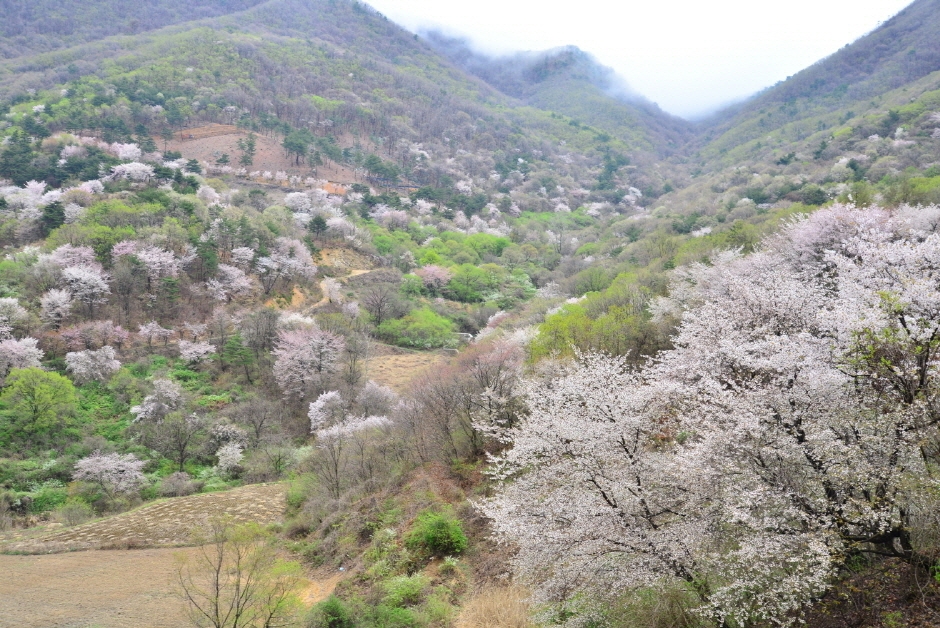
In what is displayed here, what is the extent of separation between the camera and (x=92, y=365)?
92.4 ft

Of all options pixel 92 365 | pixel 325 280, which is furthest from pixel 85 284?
pixel 325 280

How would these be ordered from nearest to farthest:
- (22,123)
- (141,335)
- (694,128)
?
(141,335) → (22,123) → (694,128)

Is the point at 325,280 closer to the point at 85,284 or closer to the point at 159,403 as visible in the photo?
the point at 85,284

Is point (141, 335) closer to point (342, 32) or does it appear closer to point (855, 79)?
point (855, 79)

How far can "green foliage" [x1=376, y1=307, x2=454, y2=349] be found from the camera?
137ft

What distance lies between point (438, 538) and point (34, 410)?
23188mm

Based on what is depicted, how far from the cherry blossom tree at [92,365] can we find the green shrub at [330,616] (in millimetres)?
25837

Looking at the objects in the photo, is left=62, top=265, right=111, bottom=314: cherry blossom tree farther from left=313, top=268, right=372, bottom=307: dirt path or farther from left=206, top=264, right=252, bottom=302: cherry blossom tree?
left=313, top=268, right=372, bottom=307: dirt path

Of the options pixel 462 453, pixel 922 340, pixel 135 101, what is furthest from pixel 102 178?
pixel 922 340

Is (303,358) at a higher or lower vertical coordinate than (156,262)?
lower

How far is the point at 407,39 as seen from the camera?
16050cm

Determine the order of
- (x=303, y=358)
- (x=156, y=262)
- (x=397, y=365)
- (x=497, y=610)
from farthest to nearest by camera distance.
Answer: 1. (x=397, y=365)
2. (x=156, y=262)
3. (x=303, y=358)
4. (x=497, y=610)

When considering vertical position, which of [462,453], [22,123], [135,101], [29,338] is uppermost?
[135,101]

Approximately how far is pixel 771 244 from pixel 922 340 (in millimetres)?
19779
